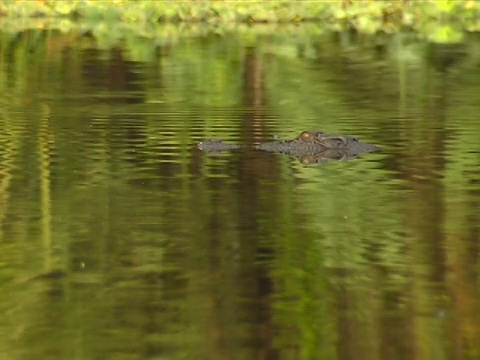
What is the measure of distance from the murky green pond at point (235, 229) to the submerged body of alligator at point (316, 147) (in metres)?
0.17

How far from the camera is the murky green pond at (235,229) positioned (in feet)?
26.4

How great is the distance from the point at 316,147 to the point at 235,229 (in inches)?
160

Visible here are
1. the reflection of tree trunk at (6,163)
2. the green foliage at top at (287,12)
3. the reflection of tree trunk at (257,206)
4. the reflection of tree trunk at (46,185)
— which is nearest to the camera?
the reflection of tree trunk at (257,206)

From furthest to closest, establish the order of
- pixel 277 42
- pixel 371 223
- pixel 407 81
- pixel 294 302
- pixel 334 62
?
pixel 277 42 → pixel 334 62 → pixel 407 81 → pixel 371 223 → pixel 294 302

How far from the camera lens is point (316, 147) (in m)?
14.7

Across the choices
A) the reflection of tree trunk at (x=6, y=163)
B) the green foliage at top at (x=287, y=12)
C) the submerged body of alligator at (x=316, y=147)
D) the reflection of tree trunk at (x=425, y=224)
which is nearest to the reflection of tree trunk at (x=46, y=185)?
the reflection of tree trunk at (x=6, y=163)

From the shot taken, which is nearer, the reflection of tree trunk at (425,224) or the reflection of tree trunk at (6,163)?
the reflection of tree trunk at (425,224)

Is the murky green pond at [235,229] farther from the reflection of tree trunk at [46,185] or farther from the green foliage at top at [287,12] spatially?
the green foliage at top at [287,12]

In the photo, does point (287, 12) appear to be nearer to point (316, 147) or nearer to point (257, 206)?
point (316, 147)

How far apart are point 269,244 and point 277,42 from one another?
84.9 ft

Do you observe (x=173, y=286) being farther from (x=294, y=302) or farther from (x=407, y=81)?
(x=407, y=81)

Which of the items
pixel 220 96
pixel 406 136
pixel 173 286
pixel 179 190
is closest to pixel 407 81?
pixel 220 96

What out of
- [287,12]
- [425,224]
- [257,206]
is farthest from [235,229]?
[287,12]

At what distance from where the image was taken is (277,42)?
3588cm
